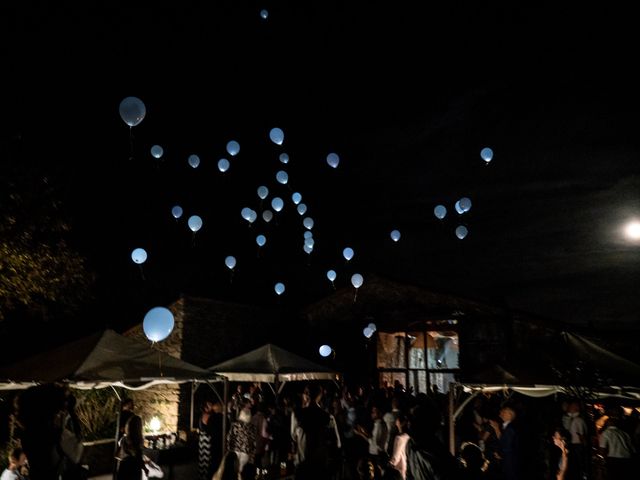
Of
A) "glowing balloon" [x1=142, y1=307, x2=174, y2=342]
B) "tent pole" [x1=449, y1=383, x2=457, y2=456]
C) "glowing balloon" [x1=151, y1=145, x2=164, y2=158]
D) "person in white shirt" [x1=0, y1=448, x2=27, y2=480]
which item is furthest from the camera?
"glowing balloon" [x1=151, y1=145, x2=164, y2=158]

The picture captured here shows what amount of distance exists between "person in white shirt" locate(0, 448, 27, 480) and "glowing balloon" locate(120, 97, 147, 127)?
206 inches

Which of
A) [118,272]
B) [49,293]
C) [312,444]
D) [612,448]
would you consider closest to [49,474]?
[312,444]

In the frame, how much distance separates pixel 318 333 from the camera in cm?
1574

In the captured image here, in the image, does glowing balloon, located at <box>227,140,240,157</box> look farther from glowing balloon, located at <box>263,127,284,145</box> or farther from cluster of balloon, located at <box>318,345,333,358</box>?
cluster of balloon, located at <box>318,345,333,358</box>

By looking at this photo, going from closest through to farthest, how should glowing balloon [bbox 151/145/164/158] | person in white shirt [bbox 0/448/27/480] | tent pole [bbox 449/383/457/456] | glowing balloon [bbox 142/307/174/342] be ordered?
person in white shirt [bbox 0/448/27/480], glowing balloon [bbox 142/307/174/342], tent pole [bbox 449/383/457/456], glowing balloon [bbox 151/145/164/158]

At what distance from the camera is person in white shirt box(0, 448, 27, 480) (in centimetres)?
518

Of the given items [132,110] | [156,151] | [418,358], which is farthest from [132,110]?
[418,358]

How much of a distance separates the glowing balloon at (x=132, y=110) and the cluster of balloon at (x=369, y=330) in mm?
9094

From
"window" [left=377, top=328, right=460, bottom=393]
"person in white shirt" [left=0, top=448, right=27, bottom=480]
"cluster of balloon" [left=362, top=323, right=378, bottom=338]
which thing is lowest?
"person in white shirt" [left=0, top=448, right=27, bottom=480]

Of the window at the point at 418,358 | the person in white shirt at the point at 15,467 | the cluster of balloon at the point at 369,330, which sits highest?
the cluster of balloon at the point at 369,330

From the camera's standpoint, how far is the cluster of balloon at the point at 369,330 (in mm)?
14273

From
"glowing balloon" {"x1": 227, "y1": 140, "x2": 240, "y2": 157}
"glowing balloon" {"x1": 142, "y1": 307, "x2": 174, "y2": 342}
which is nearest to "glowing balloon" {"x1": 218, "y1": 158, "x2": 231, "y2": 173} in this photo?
"glowing balloon" {"x1": 227, "y1": 140, "x2": 240, "y2": 157}

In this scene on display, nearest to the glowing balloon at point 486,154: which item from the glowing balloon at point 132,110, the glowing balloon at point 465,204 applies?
the glowing balloon at point 465,204

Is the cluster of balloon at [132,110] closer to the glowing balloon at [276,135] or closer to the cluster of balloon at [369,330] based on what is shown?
the glowing balloon at [276,135]
